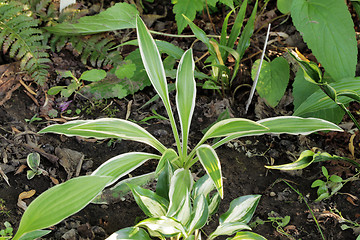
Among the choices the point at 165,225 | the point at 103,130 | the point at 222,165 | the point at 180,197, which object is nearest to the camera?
the point at 165,225

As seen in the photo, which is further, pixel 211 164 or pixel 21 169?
pixel 21 169

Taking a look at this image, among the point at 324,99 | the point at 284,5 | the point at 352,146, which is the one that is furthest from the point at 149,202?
the point at 284,5

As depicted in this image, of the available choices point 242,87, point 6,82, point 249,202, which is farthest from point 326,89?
point 6,82

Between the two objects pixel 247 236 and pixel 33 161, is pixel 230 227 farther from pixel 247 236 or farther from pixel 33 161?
pixel 33 161

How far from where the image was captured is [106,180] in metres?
1.10

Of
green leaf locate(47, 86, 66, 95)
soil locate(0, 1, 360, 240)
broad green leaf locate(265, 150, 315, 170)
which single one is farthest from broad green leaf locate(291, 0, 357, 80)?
green leaf locate(47, 86, 66, 95)

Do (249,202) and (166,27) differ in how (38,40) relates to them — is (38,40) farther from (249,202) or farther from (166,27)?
(249,202)

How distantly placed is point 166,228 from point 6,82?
3.93 ft

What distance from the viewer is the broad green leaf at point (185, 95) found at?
152cm

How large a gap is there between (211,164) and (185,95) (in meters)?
0.34

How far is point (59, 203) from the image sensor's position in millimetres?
1068

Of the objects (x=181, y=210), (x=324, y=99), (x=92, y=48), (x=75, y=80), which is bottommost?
(x=181, y=210)

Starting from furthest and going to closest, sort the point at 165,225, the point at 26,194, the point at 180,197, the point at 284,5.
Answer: the point at 284,5 < the point at 26,194 < the point at 180,197 < the point at 165,225

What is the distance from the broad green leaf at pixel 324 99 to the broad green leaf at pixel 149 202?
2.45 ft
